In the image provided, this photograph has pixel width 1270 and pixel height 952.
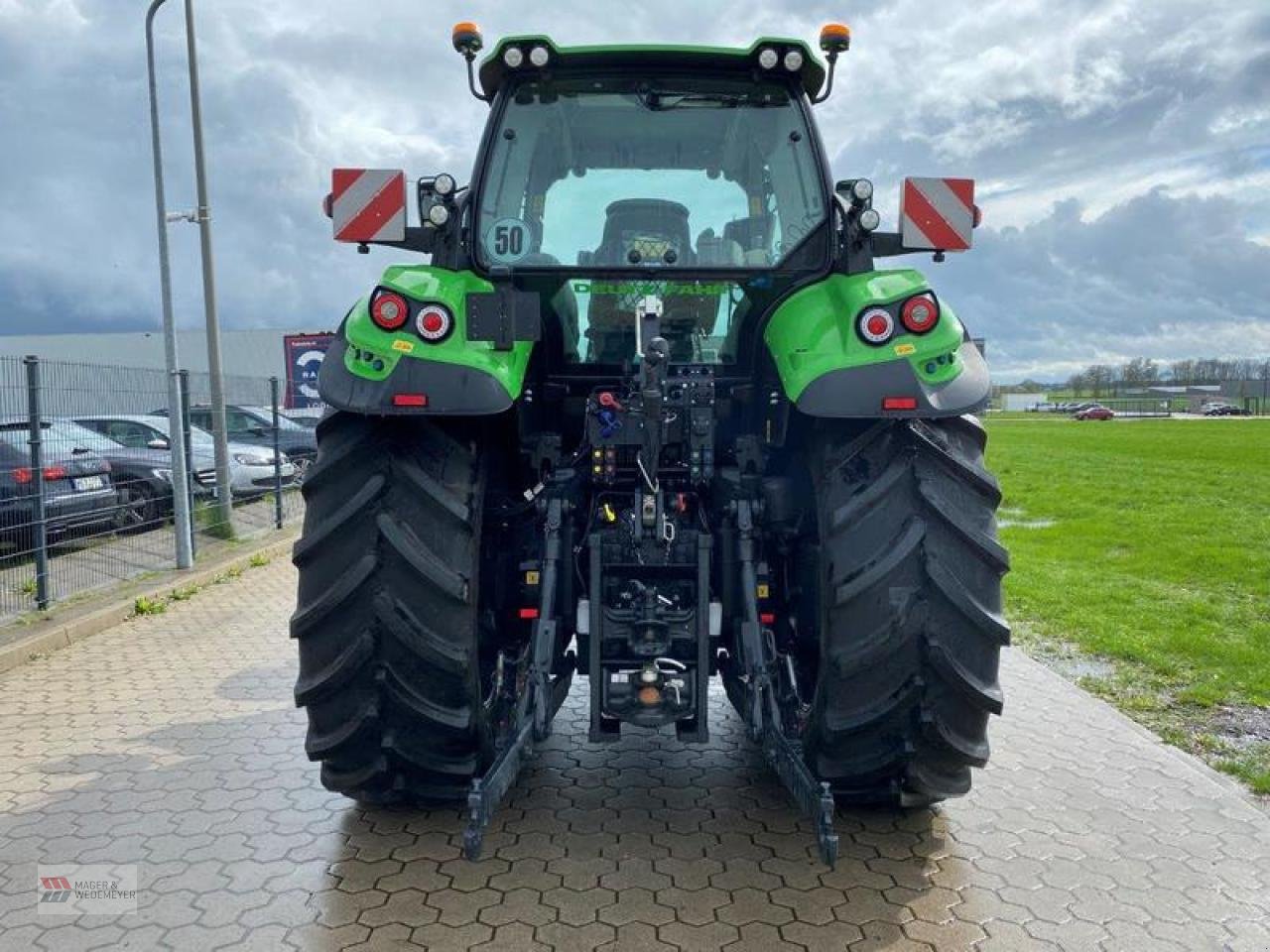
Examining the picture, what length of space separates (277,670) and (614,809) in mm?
3234

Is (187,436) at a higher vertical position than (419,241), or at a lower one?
lower

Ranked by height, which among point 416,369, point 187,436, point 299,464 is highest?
point 416,369

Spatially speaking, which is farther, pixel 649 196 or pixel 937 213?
pixel 649 196

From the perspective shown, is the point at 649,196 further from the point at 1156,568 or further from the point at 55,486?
the point at 1156,568

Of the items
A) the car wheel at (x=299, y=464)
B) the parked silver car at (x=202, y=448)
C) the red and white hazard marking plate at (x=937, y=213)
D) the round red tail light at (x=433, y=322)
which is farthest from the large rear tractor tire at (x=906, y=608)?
the car wheel at (x=299, y=464)

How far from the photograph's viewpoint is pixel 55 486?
850 cm

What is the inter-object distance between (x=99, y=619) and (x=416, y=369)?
5.86 meters

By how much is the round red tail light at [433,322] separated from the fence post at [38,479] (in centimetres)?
578

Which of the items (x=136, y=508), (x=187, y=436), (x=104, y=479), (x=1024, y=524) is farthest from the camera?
(x=1024, y=524)

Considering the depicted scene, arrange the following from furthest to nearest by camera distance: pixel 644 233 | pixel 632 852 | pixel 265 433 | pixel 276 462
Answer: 1. pixel 265 433
2. pixel 276 462
3. pixel 644 233
4. pixel 632 852

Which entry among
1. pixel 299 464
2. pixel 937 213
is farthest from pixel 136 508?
pixel 937 213

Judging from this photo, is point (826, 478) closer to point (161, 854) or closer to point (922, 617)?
point (922, 617)

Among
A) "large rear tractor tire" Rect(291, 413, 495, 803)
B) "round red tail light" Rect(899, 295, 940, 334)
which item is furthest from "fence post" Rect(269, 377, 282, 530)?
"round red tail light" Rect(899, 295, 940, 334)

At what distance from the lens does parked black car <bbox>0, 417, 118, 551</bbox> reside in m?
7.75
